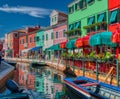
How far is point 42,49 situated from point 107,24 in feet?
98.3

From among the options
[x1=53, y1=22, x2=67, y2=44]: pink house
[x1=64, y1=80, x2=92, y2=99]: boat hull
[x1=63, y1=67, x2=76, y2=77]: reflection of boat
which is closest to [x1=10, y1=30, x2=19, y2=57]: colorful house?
[x1=53, y1=22, x2=67, y2=44]: pink house

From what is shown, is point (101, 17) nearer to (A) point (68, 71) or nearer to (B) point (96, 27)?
(B) point (96, 27)

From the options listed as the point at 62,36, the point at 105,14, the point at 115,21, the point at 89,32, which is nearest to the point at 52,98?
the point at 115,21

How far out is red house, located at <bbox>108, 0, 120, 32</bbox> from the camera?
95.8ft

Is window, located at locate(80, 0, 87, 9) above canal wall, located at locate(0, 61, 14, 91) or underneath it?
above

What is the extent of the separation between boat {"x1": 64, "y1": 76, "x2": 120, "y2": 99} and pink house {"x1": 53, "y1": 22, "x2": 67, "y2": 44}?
1126 inches

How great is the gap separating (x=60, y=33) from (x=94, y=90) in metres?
34.0

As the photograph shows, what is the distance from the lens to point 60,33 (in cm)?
4997

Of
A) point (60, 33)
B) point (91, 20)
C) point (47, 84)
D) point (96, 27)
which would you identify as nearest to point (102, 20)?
point (96, 27)

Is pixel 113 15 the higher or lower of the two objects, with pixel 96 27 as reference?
higher

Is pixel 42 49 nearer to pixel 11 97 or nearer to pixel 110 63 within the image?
pixel 110 63

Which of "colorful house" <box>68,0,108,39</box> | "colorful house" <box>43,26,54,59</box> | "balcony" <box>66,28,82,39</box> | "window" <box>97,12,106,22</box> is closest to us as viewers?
"window" <box>97,12,106,22</box>

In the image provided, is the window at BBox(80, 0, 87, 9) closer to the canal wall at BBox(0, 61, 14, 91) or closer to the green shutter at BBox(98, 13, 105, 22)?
the green shutter at BBox(98, 13, 105, 22)

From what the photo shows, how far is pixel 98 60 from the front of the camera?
67.9 ft
